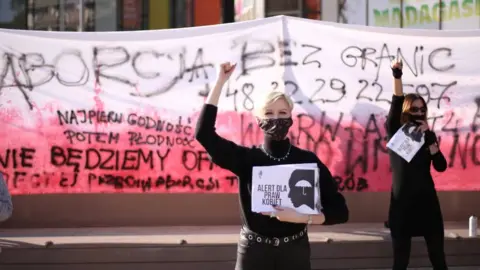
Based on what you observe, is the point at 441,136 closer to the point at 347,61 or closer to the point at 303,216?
the point at 347,61

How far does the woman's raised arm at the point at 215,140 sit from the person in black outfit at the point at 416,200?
6.09 feet

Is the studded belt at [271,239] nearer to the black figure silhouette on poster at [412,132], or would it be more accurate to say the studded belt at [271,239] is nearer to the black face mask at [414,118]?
the black figure silhouette on poster at [412,132]

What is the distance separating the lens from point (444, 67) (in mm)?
5980

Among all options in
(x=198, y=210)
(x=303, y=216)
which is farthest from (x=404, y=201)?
(x=198, y=210)

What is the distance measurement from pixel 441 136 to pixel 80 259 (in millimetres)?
3311

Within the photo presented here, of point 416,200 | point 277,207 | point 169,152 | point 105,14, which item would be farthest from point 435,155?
point 105,14

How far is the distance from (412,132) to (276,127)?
75.5 inches

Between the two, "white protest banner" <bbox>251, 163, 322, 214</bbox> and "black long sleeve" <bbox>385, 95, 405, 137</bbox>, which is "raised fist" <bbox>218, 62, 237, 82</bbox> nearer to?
"white protest banner" <bbox>251, 163, 322, 214</bbox>

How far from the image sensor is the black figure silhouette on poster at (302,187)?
3096 millimetres

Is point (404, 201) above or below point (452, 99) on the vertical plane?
below

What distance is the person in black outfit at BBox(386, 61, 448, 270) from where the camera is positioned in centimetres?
468

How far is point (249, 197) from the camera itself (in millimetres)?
3186

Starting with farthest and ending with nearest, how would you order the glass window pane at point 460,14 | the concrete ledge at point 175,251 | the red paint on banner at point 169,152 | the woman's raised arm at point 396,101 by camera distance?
the glass window pane at point 460,14
the red paint on banner at point 169,152
the concrete ledge at point 175,251
the woman's raised arm at point 396,101

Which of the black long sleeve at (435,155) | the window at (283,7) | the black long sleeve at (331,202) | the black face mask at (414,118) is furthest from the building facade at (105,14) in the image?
the black long sleeve at (331,202)
